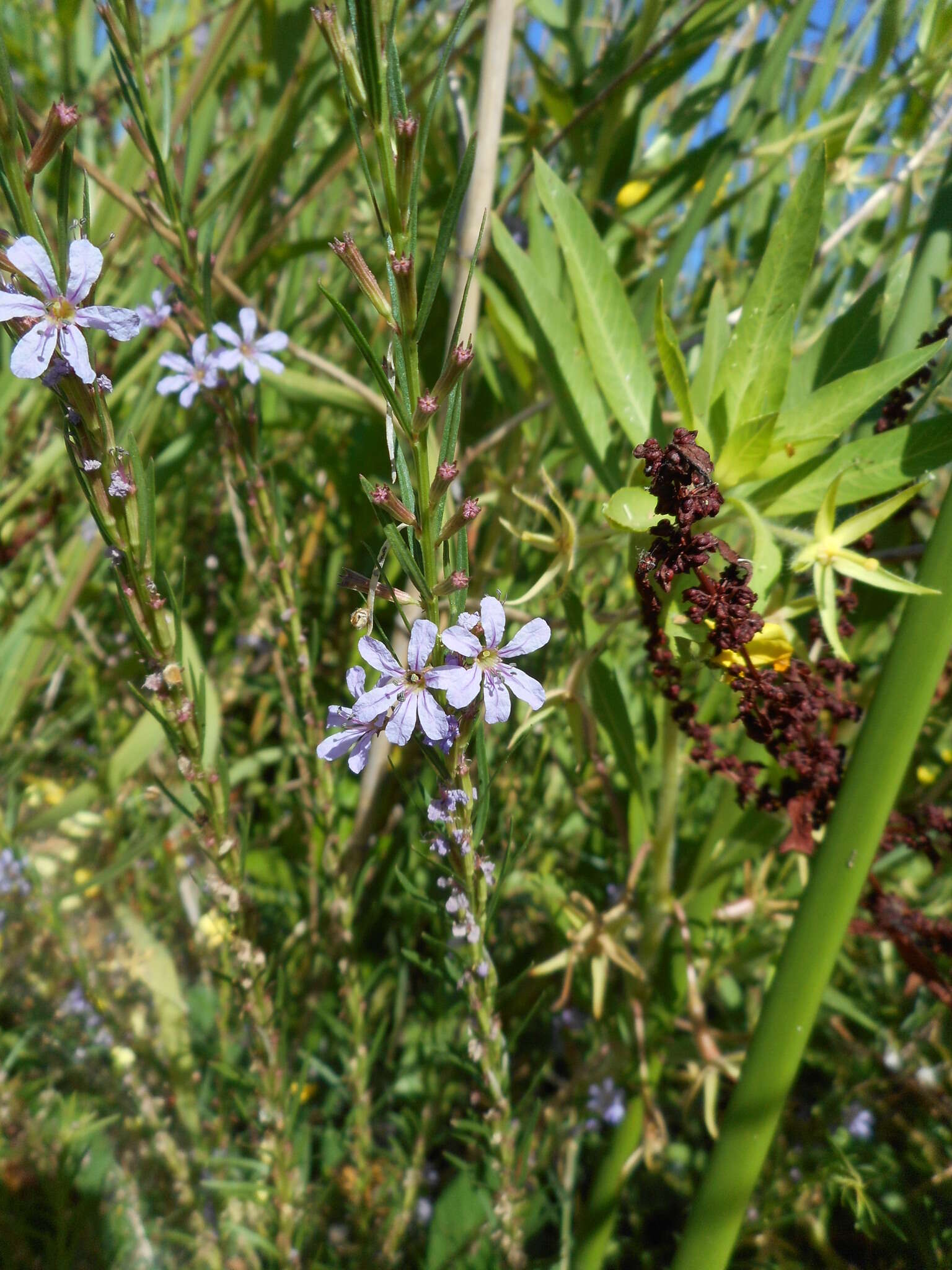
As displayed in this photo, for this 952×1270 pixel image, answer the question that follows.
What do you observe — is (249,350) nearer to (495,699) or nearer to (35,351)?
(35,351)

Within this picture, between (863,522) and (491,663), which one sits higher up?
(863,522)

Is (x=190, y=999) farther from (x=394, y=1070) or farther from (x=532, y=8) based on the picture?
(x=532, y=8)

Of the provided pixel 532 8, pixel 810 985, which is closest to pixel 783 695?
pixel 810 985

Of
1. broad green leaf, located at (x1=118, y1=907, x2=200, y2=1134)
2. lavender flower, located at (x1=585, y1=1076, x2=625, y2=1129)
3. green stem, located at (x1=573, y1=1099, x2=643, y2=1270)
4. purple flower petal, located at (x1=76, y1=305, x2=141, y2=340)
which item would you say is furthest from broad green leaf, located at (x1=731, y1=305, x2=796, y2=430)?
broad green leaf, located at (x1=118, y1=907, x2=200, y2=1134)

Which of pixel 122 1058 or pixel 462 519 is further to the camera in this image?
pixel 122 1058

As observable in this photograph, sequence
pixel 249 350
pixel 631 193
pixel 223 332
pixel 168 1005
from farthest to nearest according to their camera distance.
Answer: pixel 168 1005 → pixel 631 193 → pixel 249 350 → pixel 223 332

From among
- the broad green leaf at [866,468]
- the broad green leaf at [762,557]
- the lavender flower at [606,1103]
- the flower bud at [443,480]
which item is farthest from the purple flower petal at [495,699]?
the lavender flower at [606,1103]

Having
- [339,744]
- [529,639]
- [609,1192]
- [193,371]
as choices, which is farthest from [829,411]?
[609,1192]
